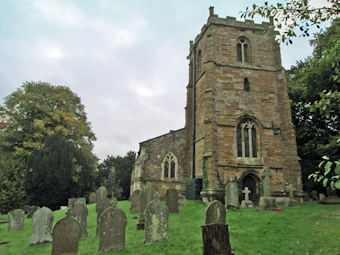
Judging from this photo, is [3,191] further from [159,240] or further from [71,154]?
[159,240]

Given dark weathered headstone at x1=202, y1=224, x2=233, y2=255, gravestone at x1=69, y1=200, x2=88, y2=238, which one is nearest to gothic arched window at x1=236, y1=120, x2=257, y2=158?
gravestone at x1=69, y1=200, x2=88, y2=238

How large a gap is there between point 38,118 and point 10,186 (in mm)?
8982

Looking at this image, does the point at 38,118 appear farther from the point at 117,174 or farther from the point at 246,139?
the point at 246,139

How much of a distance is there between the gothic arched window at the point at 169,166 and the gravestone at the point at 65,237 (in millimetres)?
12796

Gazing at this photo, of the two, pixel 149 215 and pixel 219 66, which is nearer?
pixel 149 215

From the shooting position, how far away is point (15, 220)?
1073 centimetres

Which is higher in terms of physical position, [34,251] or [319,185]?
[319,185]

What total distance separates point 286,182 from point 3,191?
59.6 ft

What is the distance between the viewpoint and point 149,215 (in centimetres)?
726

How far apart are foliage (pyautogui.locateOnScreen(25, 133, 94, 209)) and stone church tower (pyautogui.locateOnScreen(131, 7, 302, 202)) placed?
6.53 metres

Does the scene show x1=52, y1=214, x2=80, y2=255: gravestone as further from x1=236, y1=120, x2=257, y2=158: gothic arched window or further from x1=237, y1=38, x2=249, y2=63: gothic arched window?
x1=237, y1=38, x2=249, y2=63: gothic arched window

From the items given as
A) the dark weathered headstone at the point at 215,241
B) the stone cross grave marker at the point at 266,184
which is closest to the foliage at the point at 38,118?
the stone cross grave marker at the point at 266,184

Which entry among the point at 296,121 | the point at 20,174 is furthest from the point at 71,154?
the point at 296,121

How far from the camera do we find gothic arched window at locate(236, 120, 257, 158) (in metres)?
16.7
